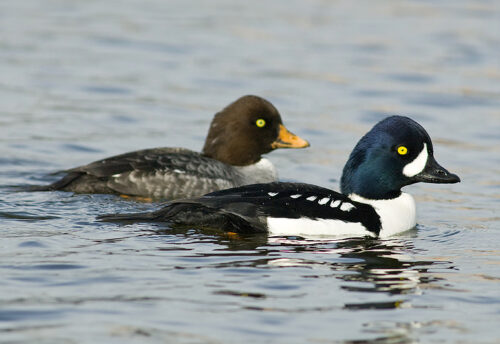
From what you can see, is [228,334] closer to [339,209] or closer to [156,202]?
[339,209]

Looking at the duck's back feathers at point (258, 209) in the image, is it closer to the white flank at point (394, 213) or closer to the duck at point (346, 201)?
the duck at point (346, 201)

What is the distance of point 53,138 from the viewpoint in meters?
14.0

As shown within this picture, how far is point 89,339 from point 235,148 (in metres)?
6.06

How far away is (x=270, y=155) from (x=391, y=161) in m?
4.89

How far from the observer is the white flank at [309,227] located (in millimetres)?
9156

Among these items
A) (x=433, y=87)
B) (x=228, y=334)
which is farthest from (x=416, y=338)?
(x=433, y=87)

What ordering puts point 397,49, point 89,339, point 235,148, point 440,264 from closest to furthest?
point 89,339
point 440,264
point 235,148
point 397,49

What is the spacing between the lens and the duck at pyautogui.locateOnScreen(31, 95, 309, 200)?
11.2m

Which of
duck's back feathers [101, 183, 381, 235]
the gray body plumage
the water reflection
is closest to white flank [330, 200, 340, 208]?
duck's back feathers [101, 183, 381, 235]

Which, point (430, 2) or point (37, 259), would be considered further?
point (430, 2)

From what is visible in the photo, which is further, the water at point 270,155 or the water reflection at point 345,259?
the water reflection at point 345,259

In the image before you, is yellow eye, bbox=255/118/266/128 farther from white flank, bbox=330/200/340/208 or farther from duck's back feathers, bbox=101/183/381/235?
white flank, bbox=330/200/340/208

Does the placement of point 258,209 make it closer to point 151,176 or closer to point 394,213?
point 394,213

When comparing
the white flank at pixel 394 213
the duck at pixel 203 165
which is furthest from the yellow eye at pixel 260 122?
the white flank at pixel 394 213
